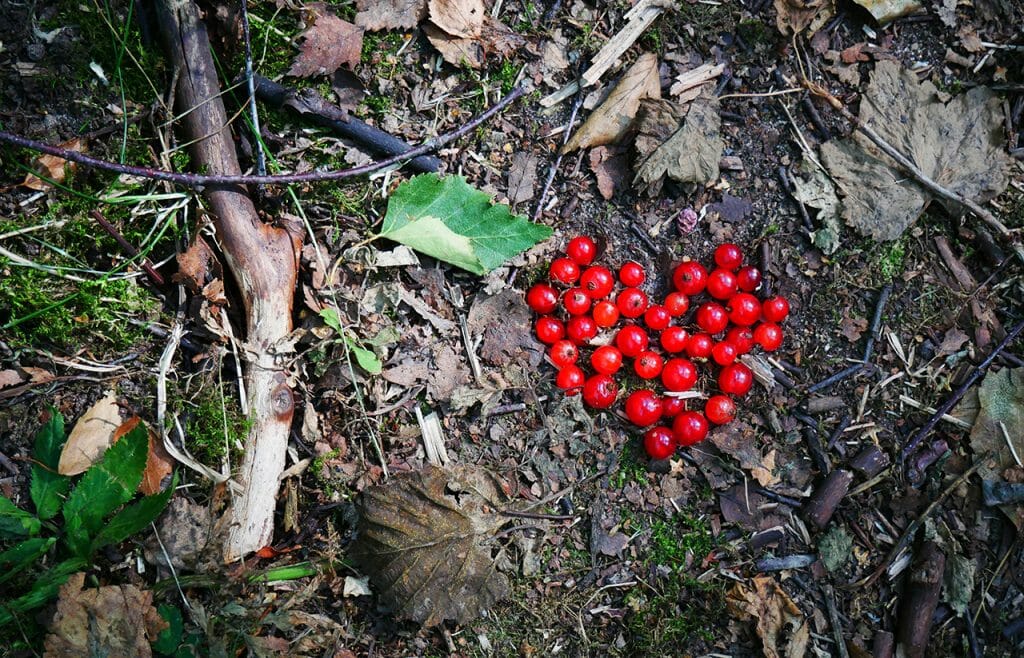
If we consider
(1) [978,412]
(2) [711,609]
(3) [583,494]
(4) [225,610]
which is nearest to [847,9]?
(1) [978,412]

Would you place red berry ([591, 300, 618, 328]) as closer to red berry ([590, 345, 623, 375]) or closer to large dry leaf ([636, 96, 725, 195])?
red berry ([590, 345, 623, 375])

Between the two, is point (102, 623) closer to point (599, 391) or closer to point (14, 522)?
point (14, 522)

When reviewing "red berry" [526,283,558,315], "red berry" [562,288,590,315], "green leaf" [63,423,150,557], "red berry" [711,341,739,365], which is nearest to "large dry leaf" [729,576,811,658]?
"red berry" [711,341,739,365]

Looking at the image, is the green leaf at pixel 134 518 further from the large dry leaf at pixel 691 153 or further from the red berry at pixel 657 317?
the large dry leaf at pixel 691 153

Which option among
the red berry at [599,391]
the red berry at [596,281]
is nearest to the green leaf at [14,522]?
the red berry at [599,391]

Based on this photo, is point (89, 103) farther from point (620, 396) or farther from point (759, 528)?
point (759, 528)

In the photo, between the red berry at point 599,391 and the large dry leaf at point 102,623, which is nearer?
the large dry leaf at point 102,623

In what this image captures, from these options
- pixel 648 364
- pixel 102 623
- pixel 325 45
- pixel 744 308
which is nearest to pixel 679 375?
pixel 648 364
